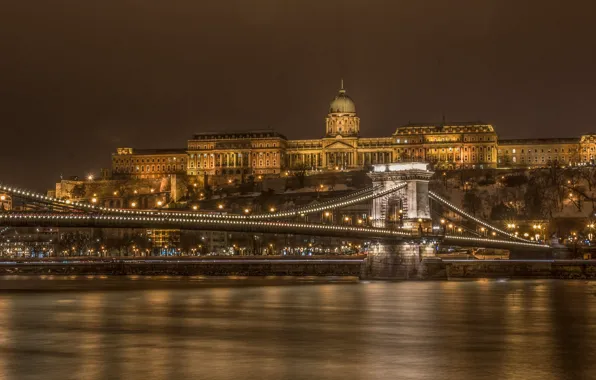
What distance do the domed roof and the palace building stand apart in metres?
0.16

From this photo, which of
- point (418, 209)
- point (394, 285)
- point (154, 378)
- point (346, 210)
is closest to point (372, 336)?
point (154, 378)

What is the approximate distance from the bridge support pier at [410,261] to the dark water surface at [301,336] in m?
10.8

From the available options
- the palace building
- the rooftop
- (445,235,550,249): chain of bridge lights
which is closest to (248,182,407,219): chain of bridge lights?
(445,235,550,249): chain of bridge lights

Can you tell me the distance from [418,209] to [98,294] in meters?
18.7

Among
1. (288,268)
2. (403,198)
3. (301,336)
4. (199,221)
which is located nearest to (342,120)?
(288,268)

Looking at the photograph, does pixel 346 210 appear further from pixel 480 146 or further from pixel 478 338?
pixel 480 146

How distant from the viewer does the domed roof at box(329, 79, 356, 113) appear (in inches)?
6703

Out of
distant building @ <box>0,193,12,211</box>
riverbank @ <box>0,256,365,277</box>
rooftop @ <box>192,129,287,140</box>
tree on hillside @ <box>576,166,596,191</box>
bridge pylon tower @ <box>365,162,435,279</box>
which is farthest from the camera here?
rooftop @ <box>192,129,287,140</box>

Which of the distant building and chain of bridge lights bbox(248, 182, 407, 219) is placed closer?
the distant building

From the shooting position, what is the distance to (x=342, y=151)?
162625 mm

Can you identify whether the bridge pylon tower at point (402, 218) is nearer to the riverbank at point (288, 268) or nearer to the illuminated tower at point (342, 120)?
the riverbank at point (288, 268)

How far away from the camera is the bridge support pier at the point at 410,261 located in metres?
51.0

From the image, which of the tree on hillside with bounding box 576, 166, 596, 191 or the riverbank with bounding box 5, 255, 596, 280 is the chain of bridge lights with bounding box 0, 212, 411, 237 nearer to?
the riverbank with bounding box 5, 255, 596, 280

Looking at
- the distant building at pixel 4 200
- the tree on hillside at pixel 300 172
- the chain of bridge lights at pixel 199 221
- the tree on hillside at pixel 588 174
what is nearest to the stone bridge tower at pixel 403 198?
the chain of bridge lights at pixel 199 221
